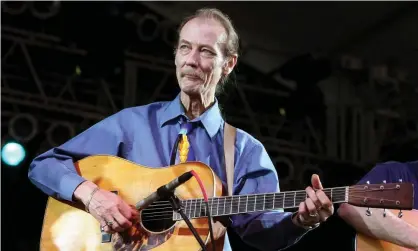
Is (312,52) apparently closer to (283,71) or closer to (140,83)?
(283,71)

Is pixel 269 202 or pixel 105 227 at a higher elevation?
pixel 269 202

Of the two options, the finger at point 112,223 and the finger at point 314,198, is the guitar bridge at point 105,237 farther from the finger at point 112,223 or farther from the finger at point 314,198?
the finger at point 314,198

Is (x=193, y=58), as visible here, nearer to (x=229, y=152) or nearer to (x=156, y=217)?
(x=229, y=152)

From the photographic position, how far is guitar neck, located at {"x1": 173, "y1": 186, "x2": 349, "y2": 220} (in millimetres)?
3096

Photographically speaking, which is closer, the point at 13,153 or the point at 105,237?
the point at 105,237

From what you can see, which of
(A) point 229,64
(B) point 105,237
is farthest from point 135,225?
(A) point 229,64

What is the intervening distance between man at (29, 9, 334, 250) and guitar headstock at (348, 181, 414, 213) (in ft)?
1.36

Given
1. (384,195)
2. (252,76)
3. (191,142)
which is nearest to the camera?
(384,195)

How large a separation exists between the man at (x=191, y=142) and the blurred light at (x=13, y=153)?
1.35 metres

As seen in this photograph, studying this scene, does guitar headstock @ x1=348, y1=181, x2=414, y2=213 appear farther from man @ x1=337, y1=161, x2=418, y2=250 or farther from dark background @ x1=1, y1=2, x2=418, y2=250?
dark background @ x1=1, y1=2, x2=418, y2=250

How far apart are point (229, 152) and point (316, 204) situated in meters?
0.59

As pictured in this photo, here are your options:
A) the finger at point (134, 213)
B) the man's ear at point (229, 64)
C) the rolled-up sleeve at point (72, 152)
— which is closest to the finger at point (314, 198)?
the finger at point (134, 213)

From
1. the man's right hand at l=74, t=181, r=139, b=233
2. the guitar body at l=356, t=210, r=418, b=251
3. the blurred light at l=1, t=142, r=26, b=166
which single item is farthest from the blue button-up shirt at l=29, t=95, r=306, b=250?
the blurred light at l=1, t=142, r=26, b=166

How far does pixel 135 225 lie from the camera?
10.8 ft
